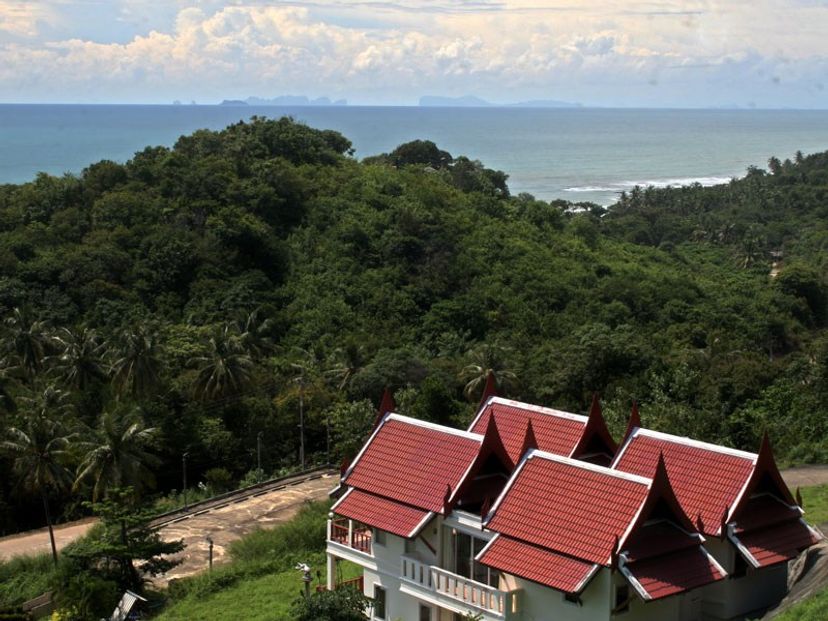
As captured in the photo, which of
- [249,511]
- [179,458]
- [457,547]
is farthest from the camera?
[179,458]

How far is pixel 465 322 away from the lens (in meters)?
65.1

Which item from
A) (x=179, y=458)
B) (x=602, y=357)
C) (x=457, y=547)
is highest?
(x=457, y=547)

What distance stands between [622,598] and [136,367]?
3083 cm

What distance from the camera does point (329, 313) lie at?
6334 cm

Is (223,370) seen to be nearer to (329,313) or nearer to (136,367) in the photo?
(136,367)

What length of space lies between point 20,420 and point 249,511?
10.9 m

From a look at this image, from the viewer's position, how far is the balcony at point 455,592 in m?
19.9

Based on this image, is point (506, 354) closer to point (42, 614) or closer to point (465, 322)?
point (465, 322)

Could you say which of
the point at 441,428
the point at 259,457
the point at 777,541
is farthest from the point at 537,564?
the point at 259,457

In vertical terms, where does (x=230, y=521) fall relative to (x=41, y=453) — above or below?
below

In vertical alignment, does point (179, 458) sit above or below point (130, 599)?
below

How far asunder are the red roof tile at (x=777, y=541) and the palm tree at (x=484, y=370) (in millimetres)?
25594

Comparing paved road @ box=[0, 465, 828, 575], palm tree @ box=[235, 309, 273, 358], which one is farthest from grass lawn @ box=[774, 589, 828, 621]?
palm tree @ box=[235, 309, 273, 358]

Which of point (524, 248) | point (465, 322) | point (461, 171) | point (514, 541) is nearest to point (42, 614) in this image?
point (514, 541)
